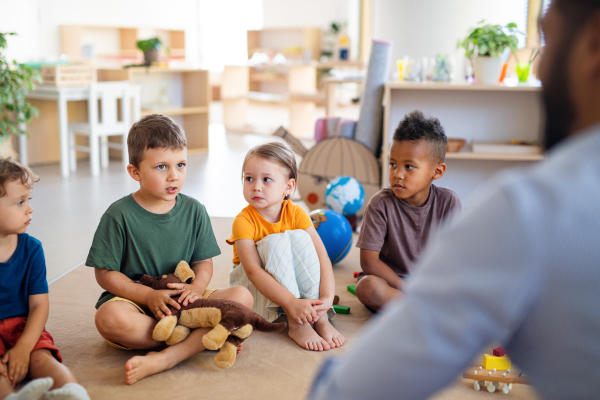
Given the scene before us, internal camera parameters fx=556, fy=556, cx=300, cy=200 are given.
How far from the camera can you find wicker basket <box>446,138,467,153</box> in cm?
296

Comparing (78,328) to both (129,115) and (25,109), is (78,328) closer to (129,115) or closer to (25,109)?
(25,109)

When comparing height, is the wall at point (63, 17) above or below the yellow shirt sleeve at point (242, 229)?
above

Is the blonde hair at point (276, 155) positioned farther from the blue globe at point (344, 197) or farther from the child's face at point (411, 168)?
the blue globe at point (344, 197)

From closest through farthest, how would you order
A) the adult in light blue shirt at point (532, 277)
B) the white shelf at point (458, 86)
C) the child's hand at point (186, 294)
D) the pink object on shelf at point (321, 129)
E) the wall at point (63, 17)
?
the adult in light blue shirt at point (532, 277) → the child's hand at point (186, 294) → the white shelf at point (458, 86) → the pink object on shelf at point (321, 129) → the wall at point (63, 17)

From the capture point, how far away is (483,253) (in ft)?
1.18

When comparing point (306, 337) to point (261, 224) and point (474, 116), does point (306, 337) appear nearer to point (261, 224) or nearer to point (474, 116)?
point (261, 224)

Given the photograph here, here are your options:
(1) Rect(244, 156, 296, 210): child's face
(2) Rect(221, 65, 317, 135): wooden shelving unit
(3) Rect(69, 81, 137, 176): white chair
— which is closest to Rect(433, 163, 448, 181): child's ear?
(1) Rect(244, 156, 296, 210): child's face

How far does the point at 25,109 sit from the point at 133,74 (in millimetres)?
1822

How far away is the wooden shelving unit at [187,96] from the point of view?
5.09 metres

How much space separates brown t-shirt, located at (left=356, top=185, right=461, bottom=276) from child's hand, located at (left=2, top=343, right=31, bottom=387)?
3.17ft

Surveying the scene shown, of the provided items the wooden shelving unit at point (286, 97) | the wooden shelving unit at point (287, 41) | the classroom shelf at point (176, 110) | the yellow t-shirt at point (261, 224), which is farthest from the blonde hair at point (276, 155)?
the wooden shelving unit at point (287, 41)

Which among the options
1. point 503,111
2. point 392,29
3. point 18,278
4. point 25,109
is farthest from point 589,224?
point 392,29

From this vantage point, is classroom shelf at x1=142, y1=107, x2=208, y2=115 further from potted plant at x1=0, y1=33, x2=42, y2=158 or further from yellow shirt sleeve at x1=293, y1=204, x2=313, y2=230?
yellow shirt sleeve at x1=293, y1=204, x2=313, y2=230

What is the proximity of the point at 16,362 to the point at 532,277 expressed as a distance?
1234 millimetres
